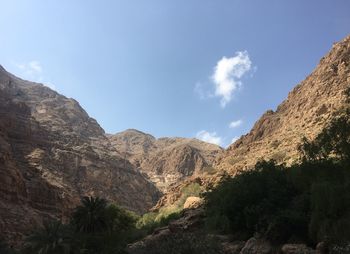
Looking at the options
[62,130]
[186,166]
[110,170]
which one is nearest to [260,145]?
[110,170]

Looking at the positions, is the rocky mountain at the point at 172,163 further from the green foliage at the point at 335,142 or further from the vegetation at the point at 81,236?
the green foliage at the point at 335,142

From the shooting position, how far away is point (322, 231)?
25344 mm

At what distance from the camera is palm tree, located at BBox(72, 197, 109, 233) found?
138 ft

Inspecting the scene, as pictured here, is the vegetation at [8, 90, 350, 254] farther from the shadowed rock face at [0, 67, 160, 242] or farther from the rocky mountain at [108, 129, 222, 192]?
the rocky mountain at [108, 129, 222, 192]

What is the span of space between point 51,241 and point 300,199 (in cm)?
1764

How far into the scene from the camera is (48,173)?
8956 centimetres

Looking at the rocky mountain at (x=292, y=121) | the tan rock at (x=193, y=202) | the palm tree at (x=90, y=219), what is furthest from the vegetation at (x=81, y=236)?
the rocky mountain at (x=292, y=121)

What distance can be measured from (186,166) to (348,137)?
409ft

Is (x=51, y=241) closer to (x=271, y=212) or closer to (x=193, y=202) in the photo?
(x=271, y=212)

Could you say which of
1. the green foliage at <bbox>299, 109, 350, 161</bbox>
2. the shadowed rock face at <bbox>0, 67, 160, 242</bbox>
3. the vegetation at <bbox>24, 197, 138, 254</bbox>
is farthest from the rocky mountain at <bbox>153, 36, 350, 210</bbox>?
the green foliage at <bbox>299, 109, 350, 161</bbox>

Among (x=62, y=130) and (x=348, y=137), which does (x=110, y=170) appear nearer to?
(x=62, y=130)

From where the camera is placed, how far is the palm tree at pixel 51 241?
33.4 m

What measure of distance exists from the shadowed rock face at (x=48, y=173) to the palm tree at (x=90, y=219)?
21.1m

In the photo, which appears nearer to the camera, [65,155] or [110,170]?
[65,155]
